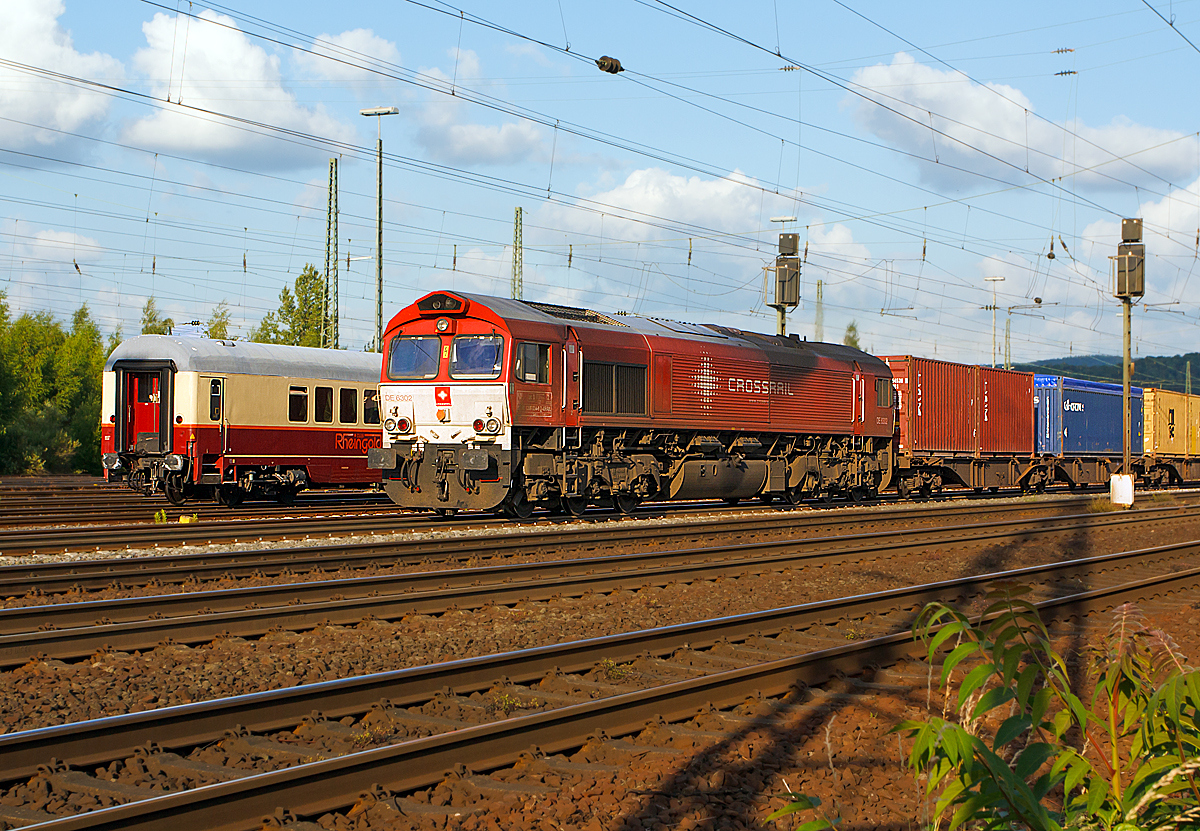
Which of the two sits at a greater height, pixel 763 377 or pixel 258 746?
pixel 763 377

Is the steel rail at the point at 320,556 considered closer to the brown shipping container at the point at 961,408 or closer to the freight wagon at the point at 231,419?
the freight wagon at the point at 231,419

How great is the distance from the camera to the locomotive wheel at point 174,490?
22375mm

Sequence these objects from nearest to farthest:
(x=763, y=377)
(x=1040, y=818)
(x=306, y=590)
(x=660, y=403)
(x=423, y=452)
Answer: (x=1040, y=818)
(x=306, y=590)
(x=423, y=452)
(x=660, y=403)
(x=763, y=377)

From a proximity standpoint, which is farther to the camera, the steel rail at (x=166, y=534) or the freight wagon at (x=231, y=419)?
the freight wagon at (x=231, y=419)

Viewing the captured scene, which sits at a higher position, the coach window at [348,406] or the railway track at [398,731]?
the coach window at [348,406]

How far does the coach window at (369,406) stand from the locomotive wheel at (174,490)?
448cm

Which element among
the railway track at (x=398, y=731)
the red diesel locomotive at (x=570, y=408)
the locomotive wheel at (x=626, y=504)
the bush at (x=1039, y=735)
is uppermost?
the red diesel locomotive at (x=570, y=408)

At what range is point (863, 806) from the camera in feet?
17.0

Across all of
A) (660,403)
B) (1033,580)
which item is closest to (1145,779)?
(1033,580)

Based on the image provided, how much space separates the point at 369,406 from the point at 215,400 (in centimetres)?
419

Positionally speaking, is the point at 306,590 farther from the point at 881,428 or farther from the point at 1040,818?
the point at 881,428

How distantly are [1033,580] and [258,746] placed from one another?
34.9 feet

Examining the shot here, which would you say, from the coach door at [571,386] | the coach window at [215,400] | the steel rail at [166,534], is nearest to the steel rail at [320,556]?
the steel rail at [166,534]

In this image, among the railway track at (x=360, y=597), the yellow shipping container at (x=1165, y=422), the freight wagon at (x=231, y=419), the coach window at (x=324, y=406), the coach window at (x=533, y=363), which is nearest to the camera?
the railway track at (x=360, y=597)
